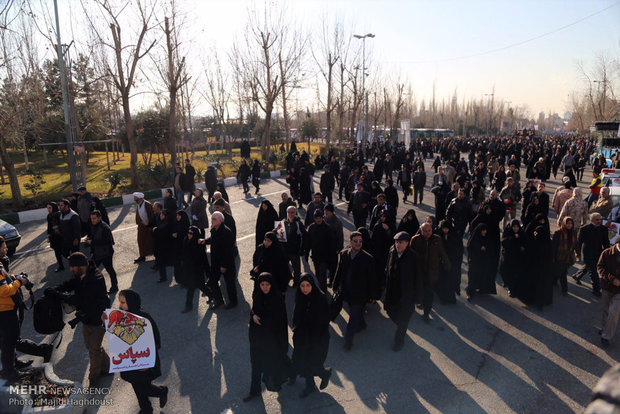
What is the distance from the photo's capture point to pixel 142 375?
407 cm

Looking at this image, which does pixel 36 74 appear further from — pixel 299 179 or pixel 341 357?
pixel 341 357

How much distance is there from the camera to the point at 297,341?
4410 millimetres

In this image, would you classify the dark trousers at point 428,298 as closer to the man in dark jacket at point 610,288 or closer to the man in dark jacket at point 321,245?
the man in dark jacket at point 321,245

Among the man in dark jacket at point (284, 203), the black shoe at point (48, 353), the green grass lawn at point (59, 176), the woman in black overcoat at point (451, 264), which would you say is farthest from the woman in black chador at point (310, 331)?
the green grass lawn at point (59, 176)

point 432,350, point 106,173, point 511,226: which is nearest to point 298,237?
point 432,350

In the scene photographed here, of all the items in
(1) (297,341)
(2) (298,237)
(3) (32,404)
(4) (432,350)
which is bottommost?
(4) (432,350)

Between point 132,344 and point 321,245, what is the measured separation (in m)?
3.53

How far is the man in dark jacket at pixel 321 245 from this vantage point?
269 inches

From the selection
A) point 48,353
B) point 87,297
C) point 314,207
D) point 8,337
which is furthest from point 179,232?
point 8,337

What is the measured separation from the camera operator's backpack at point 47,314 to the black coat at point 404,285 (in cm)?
407

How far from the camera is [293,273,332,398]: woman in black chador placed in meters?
4.23

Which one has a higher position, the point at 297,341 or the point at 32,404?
the point at 297,341

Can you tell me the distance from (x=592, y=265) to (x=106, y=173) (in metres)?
22.2

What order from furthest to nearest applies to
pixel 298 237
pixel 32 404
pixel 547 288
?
pixel 298 237 → pixel 547 288 → pixel 32 404
